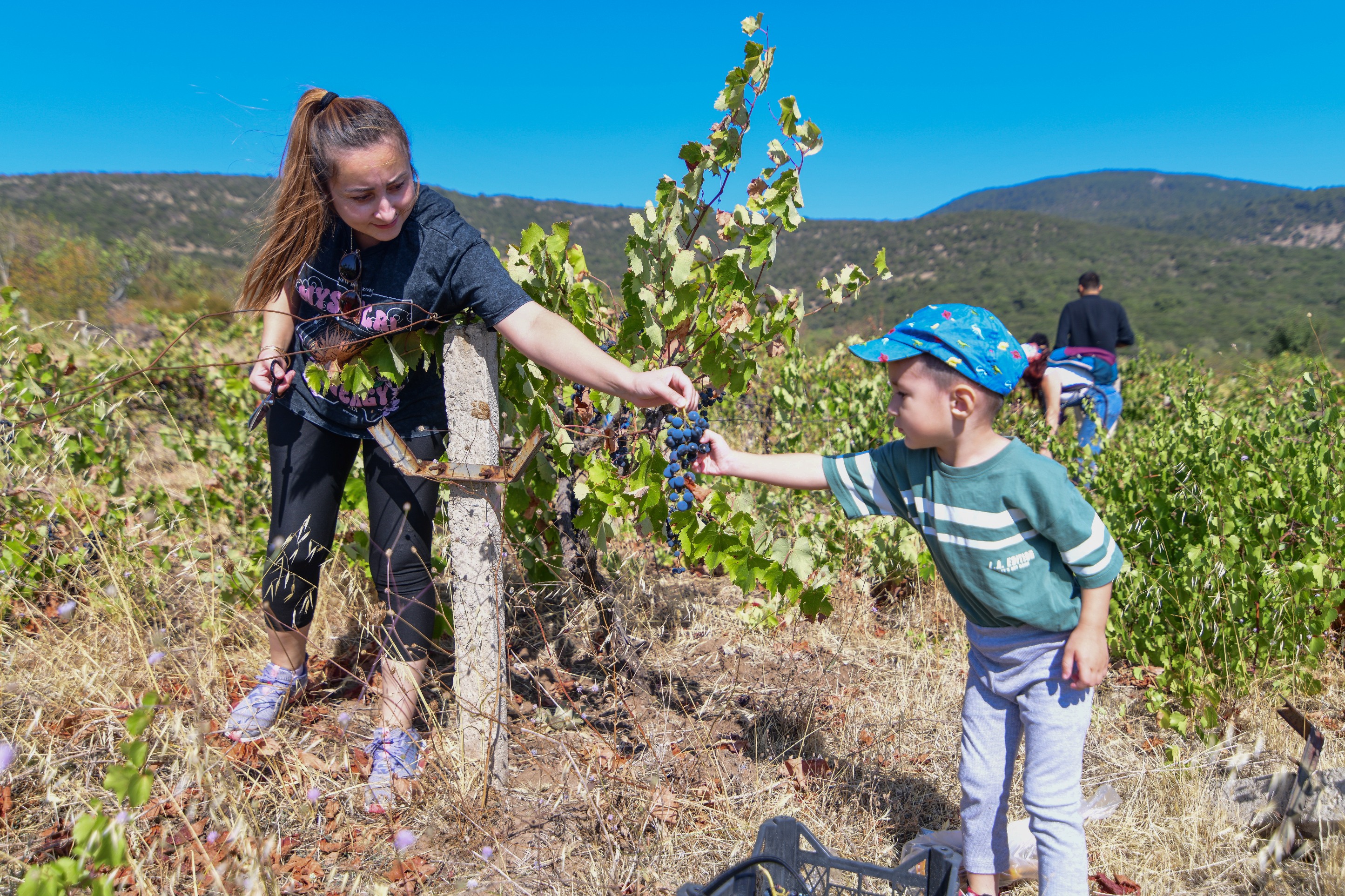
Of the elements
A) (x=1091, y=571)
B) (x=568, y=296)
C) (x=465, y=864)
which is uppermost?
(x=568, y=296)

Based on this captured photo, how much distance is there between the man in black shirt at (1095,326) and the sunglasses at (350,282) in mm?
6091

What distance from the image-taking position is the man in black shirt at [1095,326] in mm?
6355

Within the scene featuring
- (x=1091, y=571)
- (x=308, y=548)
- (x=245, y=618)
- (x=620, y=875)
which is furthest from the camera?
(x=245, y=618)

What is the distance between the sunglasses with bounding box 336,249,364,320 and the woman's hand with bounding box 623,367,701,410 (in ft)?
2.45

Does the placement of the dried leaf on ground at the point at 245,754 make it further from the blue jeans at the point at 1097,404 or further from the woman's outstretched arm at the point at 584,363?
the blue jeans at the point at 1097,404

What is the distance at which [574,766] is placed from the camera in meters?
1.98

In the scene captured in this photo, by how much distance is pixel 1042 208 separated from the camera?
446 feet

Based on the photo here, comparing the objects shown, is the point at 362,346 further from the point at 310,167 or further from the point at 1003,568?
the point at 1003,568

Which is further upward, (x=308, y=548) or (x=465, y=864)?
(x=308, y=548)

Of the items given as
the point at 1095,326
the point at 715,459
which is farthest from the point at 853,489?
the point at 1095,326

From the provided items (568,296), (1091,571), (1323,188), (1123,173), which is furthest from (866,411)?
(1123,173)

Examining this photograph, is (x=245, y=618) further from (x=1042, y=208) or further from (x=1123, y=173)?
(x=1123, y=173)

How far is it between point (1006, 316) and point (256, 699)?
3812 centimetres

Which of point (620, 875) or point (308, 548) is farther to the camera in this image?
point (308, 548)
